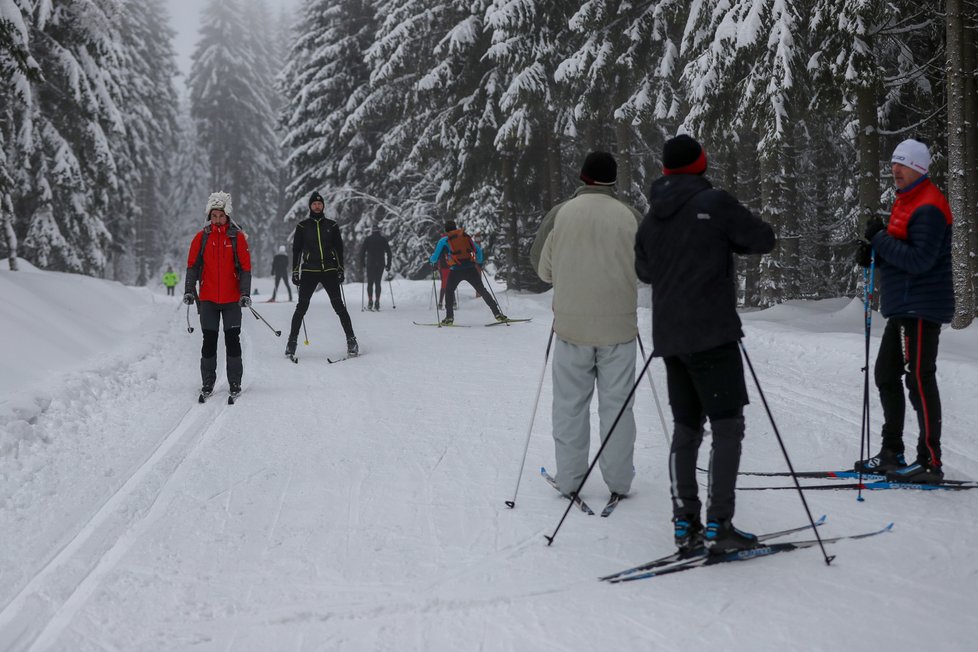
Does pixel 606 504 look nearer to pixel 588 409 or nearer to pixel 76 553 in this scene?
pixel 588 409

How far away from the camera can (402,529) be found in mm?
4168

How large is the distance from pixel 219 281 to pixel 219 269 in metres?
0.13

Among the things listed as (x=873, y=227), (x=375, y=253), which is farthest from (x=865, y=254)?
(x=375, y=253)

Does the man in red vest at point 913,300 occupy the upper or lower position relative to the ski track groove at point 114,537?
upper

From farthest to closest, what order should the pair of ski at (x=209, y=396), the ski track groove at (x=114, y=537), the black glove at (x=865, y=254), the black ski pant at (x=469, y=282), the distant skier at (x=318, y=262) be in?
the black ski pant at (x=469, y=282)
the distant skier at (x=318, y=262)
the pair of ski at (x=209, y=396)
the black glove at (x=865, y=254)
the ski track groove at (x=114, y=537)

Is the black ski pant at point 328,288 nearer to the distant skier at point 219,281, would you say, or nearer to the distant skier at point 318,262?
the distant skier at point 318,262

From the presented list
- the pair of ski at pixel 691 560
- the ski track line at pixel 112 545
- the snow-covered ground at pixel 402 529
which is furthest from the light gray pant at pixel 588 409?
the ski track line at pixel 112 545

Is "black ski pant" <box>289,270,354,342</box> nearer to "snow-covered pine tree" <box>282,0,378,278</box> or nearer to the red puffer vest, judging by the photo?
the red puffer vest

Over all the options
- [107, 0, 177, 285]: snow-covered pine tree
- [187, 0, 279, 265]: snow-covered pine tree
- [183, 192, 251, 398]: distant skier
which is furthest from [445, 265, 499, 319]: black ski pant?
[187, 0, 279, 265]: snow-covered pine tree

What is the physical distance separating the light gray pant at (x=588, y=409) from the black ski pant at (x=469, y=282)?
8.72 meters

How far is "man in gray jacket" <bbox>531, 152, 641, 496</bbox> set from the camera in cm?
440

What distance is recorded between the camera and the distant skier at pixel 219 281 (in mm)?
7793

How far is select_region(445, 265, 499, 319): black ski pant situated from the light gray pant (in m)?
8.72

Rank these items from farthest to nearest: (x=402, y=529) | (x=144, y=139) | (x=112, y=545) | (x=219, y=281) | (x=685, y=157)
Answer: (x=144, y=139) < (x=219, y=281) < (x=402, y=529) < (x=112, y=545) < (x=685, y=157)
